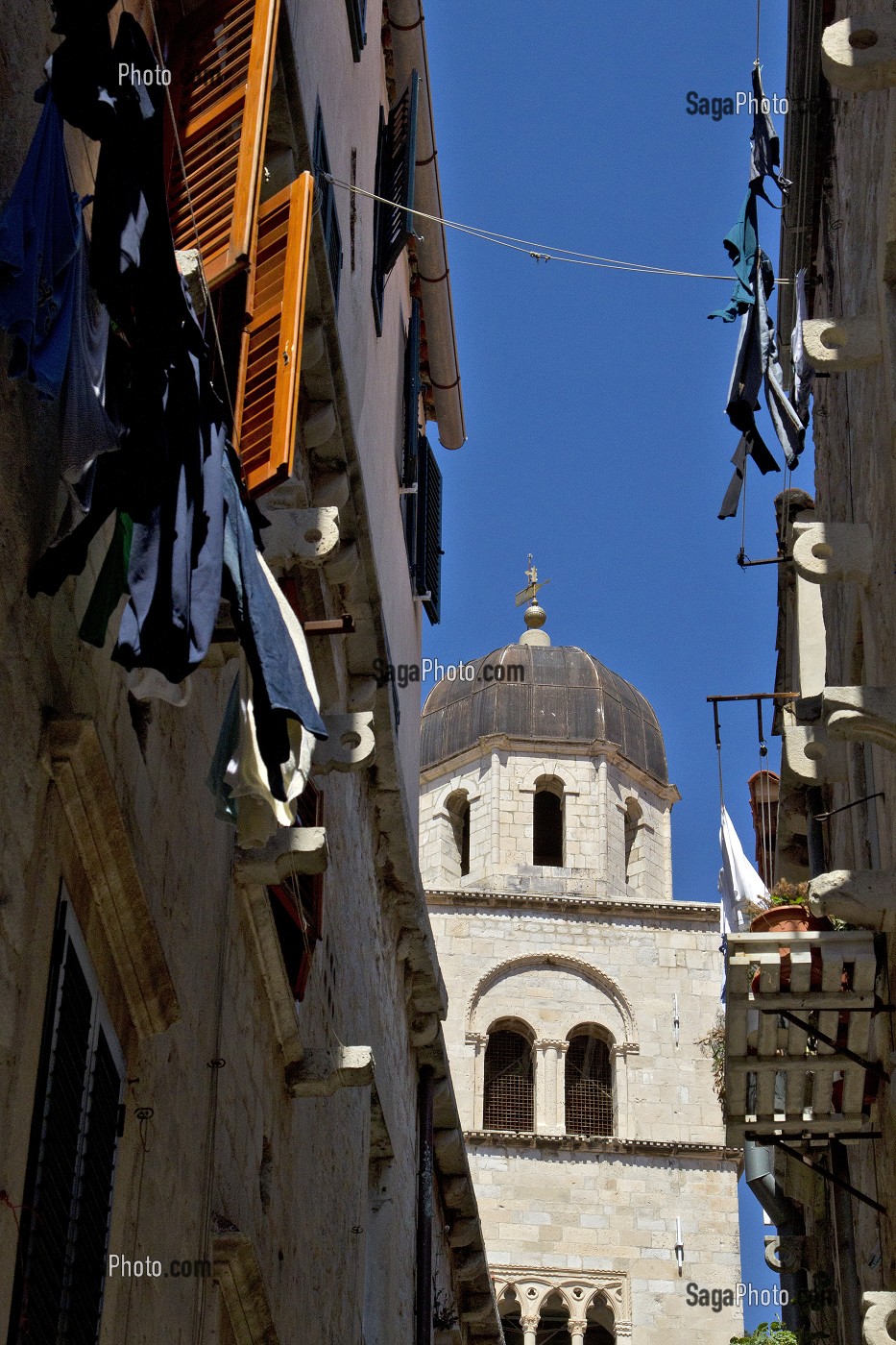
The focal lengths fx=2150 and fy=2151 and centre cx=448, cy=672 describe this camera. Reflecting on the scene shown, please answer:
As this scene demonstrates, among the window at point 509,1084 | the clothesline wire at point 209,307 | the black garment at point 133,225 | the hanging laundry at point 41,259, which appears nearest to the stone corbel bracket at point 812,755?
the clothesline wire at point 209,307

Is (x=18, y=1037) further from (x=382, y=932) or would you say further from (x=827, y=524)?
(x=382, y=932)

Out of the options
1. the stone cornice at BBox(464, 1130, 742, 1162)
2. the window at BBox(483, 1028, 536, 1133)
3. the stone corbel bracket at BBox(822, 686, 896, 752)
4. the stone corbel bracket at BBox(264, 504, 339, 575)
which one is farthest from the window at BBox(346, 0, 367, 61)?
the window at BBox(483, 1028, 536, 1133)

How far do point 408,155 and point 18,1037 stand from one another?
10.6 meters

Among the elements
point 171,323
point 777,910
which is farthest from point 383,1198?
point 171,323

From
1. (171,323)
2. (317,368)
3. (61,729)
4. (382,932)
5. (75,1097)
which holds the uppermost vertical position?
(317,368)

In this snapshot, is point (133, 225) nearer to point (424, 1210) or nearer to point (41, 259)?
point (41, 259)

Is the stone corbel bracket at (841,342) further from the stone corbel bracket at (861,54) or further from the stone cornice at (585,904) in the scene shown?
the stone cornice at (585,904)

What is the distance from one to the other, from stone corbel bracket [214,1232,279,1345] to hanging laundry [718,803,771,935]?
23.1 ft

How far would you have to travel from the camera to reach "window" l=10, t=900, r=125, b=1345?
5.39 m

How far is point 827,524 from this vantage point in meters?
10.2

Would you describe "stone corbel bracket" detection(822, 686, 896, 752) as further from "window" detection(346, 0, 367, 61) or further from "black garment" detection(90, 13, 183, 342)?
"window" detection(346, 0, 367, 61)

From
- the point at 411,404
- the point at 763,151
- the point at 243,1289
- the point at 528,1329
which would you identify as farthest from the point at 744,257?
the point at 528,1329

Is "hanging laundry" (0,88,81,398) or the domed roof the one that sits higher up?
the domed roof

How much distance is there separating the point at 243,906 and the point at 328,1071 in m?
1.54
